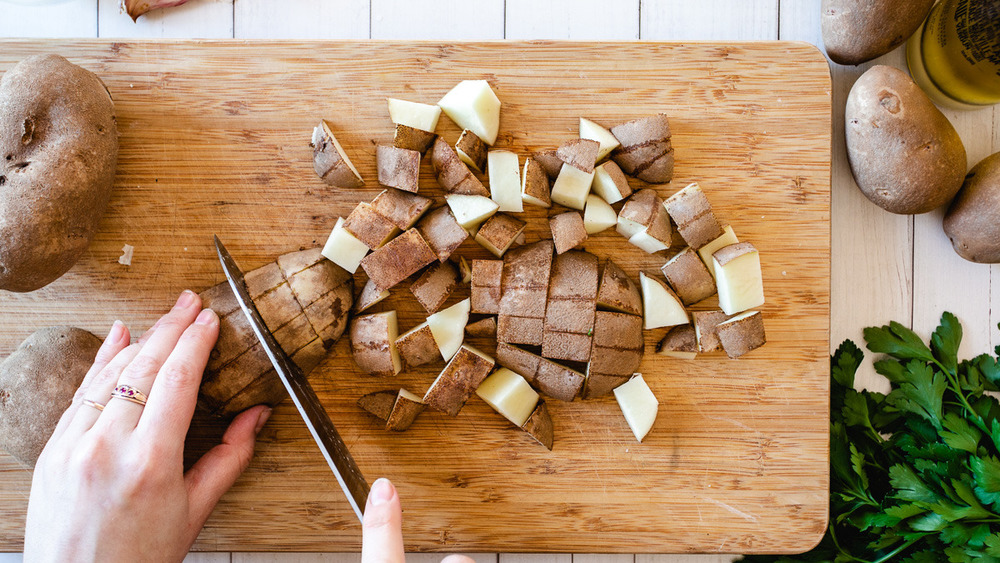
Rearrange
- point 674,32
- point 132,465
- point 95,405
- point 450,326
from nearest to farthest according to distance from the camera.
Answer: point 132,465 → point 95,405 → point 450,326 → point 674,32

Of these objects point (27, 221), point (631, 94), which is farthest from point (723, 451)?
point (27, 221)

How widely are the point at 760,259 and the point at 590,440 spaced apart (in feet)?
3.18

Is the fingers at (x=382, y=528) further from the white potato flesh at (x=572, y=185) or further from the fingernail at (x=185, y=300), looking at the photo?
the white potato flesh at (x=572, y=185)

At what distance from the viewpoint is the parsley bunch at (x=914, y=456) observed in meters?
2.34

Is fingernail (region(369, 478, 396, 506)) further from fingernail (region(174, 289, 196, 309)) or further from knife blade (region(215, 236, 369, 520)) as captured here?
fingernail (region(174, 289, 196, 309))

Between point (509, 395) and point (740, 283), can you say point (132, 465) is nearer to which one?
point (509, 395)

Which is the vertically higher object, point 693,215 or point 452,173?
point 452,173

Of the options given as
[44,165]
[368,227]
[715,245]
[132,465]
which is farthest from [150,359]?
[715,245]

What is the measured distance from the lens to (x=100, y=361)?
2.31 metres

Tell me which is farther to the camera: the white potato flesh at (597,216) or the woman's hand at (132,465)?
the white potato flesh at (597,216)

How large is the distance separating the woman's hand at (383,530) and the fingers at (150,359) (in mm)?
876

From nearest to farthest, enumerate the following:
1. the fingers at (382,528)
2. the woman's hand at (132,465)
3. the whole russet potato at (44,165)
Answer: the fingers at (382,528) < the woman's hand at (132,465) < the whole russet potato at (44,165)

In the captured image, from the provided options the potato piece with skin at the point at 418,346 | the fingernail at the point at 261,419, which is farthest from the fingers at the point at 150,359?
the potato piece with skin at the point at 418,346

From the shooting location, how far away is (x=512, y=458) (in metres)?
2.50
